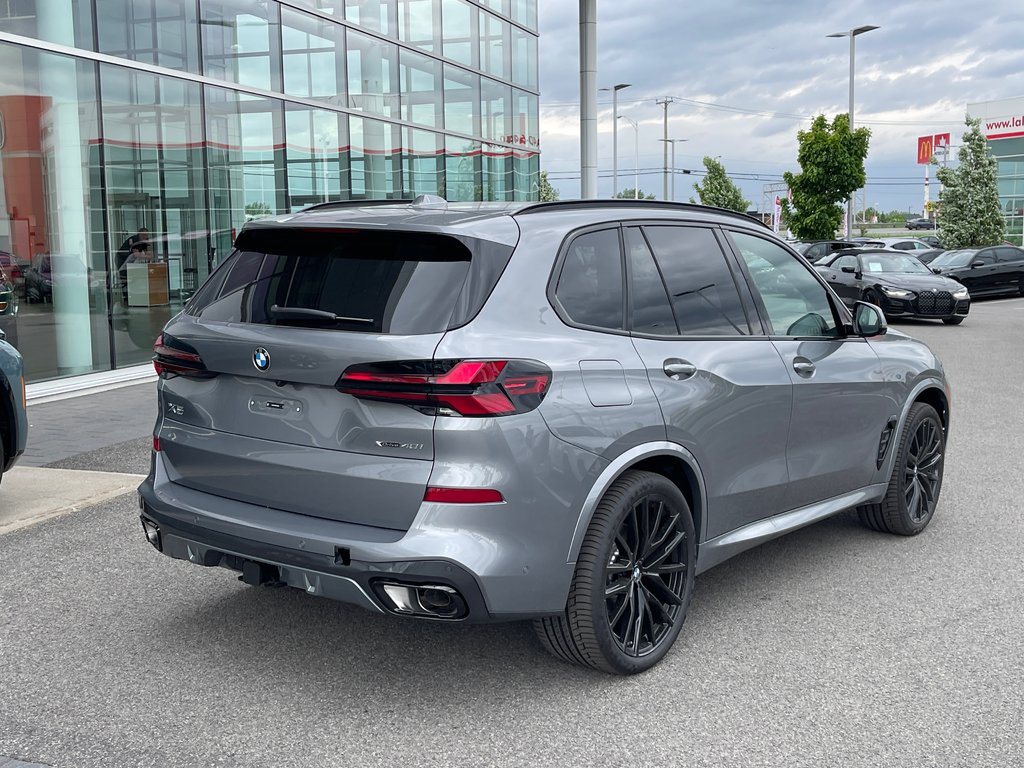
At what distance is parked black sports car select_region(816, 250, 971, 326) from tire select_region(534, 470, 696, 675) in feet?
58.6

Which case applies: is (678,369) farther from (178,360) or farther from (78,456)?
(78,456)

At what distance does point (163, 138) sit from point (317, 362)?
11913mm

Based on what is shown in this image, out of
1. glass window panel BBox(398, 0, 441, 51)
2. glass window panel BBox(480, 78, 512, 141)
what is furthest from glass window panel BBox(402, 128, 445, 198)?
glass window panel BBox(480, 78, 512, 141)

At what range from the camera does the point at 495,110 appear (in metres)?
25.3

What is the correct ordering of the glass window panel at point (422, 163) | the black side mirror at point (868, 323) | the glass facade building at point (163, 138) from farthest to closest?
the glass window panel at point (422, 163) < the glass facade building at point (163, 138) < the black side mirror at point (868, 323)

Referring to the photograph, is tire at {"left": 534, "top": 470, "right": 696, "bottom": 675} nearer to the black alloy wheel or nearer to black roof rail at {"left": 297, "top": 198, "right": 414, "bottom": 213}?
the black alloy wheel

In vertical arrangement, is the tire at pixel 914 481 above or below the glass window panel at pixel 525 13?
below

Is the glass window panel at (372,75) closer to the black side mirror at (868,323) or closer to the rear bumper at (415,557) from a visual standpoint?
the black side mirror at (868,323)

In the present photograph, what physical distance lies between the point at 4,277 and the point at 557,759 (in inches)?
419

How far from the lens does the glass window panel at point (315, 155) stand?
691 inches

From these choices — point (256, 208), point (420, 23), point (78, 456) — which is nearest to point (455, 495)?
point (78, 456)

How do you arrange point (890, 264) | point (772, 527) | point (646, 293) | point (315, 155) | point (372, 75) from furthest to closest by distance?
point (890, 264), point (372, 75), point (315, 155), point (772, 527), point (646, 293)

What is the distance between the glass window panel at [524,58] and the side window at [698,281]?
73.8ft

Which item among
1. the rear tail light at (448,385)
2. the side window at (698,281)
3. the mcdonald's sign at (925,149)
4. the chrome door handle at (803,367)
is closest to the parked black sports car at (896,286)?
the chrome door handle at (803,367)
